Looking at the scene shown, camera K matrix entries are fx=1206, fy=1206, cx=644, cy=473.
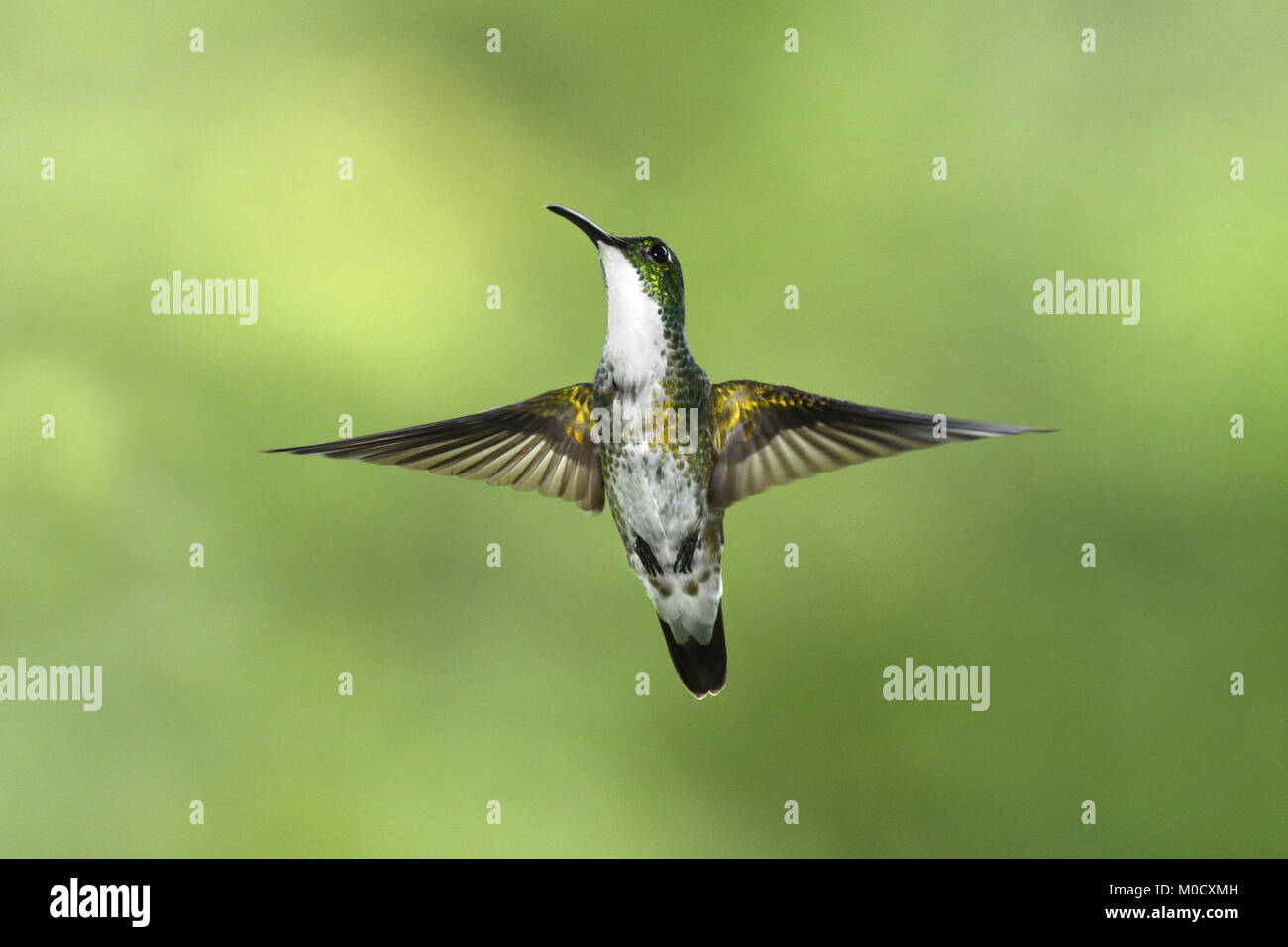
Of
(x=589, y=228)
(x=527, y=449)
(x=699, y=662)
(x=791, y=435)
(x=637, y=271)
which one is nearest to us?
(x=589, y=228)

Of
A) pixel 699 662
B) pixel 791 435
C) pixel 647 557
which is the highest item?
pixel 791 435

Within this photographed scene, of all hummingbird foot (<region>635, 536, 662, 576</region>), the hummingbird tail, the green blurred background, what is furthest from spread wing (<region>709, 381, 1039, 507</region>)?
the green blurred background

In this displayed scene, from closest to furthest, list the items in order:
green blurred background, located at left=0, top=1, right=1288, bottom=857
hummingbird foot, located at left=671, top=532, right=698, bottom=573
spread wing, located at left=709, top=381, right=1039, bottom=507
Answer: spread wing, located at left=709, top=381, right=1039, bottom=507 < hummingbird foot, located at left=671, top=532, right=698, bottom=573 < green blurred background, located at left=0, top=1, right=1288, bottom=857

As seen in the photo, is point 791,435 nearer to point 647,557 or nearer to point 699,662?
point 647,557

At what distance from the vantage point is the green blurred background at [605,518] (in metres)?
3.75

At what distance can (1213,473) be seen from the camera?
12.7 ft

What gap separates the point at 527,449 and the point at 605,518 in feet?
6.18

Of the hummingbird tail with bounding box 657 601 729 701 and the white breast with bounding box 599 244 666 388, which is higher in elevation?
the white breast with bounding box 599 244 666 388

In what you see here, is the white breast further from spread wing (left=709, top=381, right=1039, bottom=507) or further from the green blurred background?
the green blurred background

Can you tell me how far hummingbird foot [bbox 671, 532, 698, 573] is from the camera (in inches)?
72.3

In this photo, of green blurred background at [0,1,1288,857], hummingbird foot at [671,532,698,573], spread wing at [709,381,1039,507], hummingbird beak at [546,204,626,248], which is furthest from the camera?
green blurred background at [0,1,1288,857]

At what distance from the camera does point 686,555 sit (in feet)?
6.08

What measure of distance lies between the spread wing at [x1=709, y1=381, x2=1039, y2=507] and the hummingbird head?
0.19m

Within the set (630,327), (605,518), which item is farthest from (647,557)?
(605,518)
